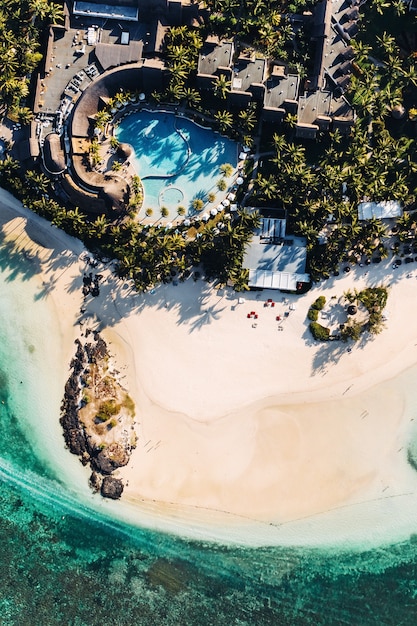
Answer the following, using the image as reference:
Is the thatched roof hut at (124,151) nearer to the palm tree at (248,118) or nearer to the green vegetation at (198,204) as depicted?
the green vegetation at (198,204)

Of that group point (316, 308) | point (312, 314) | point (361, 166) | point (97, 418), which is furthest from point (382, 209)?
point (97, 418)

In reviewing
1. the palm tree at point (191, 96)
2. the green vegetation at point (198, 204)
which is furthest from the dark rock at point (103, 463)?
the palm tree at point (191, 96)

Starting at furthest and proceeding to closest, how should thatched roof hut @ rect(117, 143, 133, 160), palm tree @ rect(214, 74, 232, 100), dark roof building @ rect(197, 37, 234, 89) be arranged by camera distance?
1. thatched roof hut @ rect(117, 143, 133, 160)
2. dark roof building @ rect(197, 37, 234, 89)
3. palm tree @ rect(214, 74, 232, 100)

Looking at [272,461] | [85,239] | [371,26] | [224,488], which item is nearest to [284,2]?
[371,26]

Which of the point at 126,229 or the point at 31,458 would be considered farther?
the point at 31,458

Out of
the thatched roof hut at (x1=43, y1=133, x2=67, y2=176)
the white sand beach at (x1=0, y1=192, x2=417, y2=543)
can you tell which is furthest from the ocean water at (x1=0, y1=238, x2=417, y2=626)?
the thatched roof hut at (x1=43, y1=133, x2=67, y2=176)

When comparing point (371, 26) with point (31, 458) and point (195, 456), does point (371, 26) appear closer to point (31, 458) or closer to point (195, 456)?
point (195, 456)

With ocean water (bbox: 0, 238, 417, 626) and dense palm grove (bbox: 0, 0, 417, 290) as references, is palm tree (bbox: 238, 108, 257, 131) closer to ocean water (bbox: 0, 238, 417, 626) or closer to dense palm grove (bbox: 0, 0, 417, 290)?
dense palm grove (bbox: 0, 0, 417, 290)
